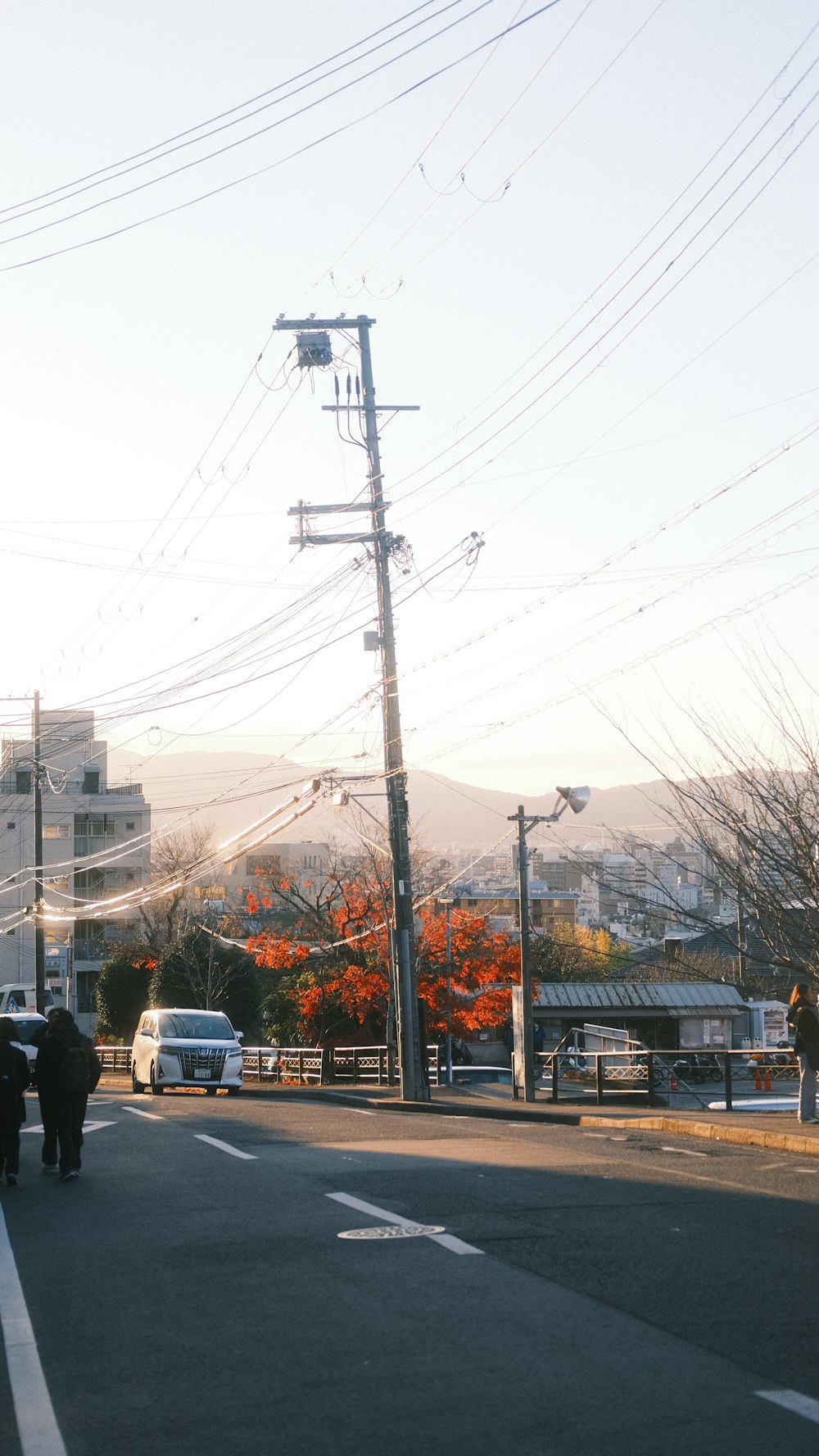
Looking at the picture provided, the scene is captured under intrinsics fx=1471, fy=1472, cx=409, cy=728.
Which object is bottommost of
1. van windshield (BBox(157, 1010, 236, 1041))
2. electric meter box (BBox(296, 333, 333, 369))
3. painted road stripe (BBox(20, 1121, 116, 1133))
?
painted road stripe (BBox(20, 1121, 116, 1133))

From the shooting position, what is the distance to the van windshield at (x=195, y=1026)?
3416cm

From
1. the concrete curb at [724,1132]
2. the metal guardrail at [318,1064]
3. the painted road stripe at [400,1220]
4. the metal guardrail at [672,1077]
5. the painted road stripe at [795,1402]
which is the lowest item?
the metal guardrail at [672,1077]

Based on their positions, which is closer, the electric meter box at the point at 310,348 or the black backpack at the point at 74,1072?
the black backpack at the point at 74,1072

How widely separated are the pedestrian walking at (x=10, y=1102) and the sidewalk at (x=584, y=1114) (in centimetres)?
828

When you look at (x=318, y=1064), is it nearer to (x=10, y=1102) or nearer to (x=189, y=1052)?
(x=189, y=1052)

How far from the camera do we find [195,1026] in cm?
→ 3431

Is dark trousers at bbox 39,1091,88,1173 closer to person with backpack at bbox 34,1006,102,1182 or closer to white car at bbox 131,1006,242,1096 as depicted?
person with backpack at bbox 34,1006,102,1182

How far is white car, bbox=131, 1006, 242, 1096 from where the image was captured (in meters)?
33.7

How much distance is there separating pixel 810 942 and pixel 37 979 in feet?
132

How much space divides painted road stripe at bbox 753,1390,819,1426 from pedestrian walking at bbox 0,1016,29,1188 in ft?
34.0

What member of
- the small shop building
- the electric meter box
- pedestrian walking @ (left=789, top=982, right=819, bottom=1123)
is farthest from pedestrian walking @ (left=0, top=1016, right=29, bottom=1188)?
the small shop building

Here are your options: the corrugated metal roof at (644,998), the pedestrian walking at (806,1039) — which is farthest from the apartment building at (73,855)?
the pedestrian walking at (806,1039)

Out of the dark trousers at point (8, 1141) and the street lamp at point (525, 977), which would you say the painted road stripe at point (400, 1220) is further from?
the street lamp at point (525, 977)

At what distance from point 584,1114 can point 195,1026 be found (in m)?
14.0
